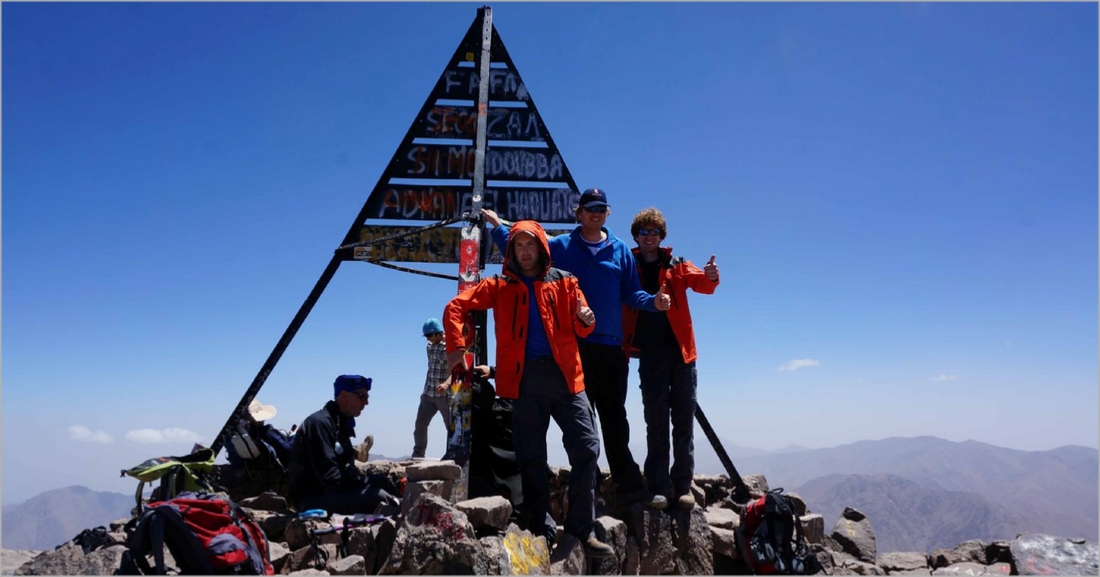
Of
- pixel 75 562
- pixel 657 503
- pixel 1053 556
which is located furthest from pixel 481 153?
pixel 1053 556

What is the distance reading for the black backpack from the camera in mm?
5738

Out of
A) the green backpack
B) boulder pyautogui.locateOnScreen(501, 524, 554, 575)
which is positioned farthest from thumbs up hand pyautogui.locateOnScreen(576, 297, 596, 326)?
the green backpack

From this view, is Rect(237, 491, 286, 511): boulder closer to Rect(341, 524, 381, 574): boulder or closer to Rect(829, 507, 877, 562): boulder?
Rect(341, 524, 381, 574): boulder

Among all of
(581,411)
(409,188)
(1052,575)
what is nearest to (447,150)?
(409,188)

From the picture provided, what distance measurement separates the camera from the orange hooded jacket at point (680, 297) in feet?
19.2

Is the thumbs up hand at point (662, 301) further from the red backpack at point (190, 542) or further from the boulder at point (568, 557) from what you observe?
the red backpack at point (190, 542)


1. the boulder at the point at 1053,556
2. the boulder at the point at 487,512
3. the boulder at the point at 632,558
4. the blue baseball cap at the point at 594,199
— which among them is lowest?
the boulder at the point at 1053,556

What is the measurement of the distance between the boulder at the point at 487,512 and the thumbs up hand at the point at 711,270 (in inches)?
99.9

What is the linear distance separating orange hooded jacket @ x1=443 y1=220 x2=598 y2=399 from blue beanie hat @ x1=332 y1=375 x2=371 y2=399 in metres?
1.37

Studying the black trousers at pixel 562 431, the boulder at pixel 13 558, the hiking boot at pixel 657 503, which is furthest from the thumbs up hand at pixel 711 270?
the boulder at pixel 13 558

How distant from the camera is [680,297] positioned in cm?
591

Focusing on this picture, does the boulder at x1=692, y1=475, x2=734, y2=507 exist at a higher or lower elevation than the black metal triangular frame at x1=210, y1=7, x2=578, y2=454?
lower

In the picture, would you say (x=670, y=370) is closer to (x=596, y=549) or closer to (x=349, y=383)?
(x=596, y=549)

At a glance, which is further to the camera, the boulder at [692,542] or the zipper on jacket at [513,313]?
the boulder at [692,542]
